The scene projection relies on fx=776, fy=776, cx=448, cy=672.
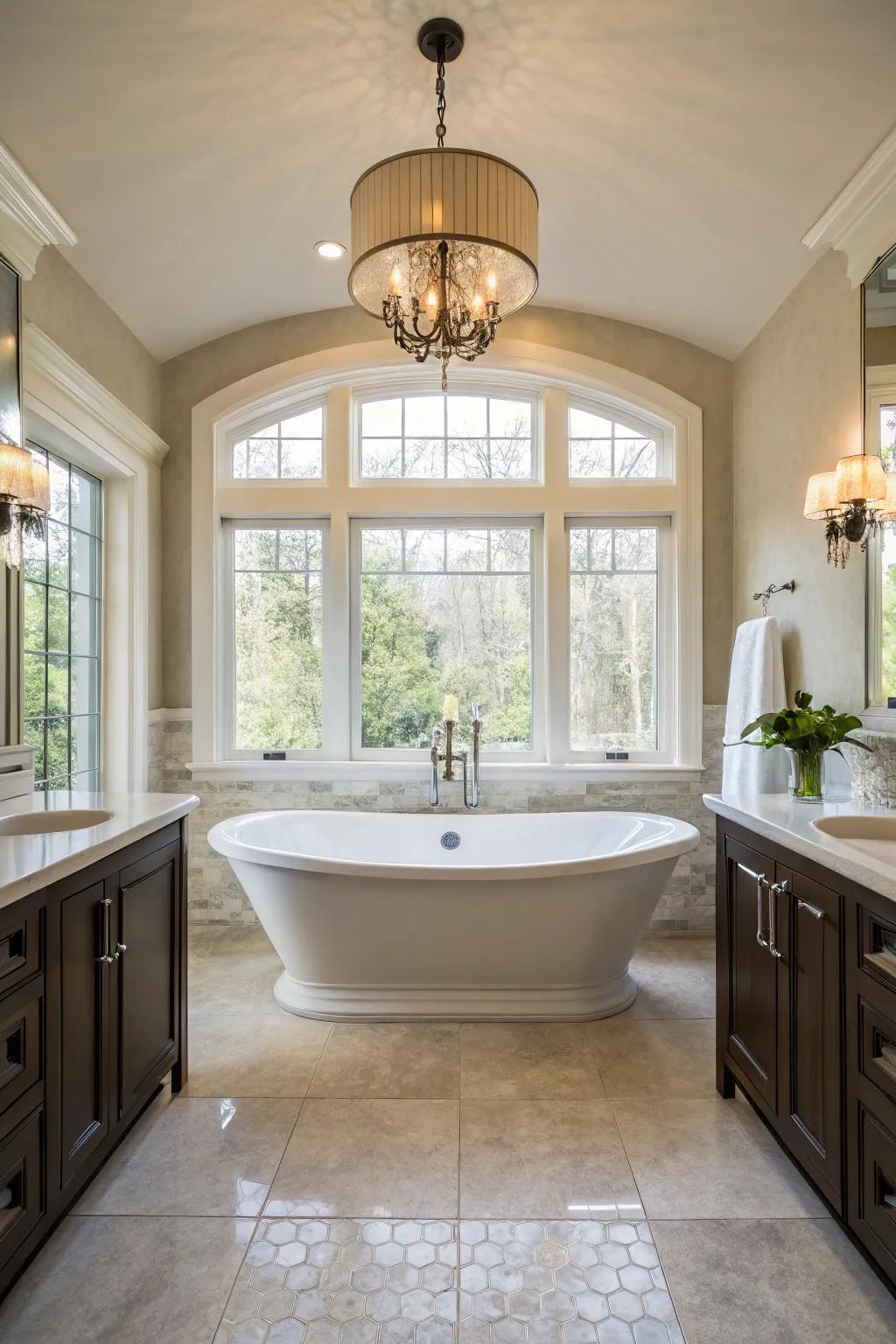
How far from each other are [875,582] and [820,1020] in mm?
1361

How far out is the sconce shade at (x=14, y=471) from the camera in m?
2.19

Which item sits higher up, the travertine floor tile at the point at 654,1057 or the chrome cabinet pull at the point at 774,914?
the chrome cabinet pull at the point at 774,914

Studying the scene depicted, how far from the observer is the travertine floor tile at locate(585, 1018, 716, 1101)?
2289mm

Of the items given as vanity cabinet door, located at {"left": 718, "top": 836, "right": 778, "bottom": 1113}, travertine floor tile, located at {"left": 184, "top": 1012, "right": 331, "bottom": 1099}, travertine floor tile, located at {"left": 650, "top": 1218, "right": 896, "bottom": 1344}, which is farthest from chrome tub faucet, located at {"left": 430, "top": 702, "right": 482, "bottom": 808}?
travertine floor tile, located at {"left": 650, "top": 1218, "right": 896, "bottom": 1344}

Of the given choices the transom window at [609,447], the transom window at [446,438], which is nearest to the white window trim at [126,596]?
the transom window at [446,438]

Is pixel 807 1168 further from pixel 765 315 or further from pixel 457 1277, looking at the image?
pixel 765 315

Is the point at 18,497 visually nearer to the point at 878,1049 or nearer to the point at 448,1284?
the point at 448,1284

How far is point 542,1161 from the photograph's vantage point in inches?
76.3

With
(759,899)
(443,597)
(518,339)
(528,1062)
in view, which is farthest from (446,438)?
(528,1062)

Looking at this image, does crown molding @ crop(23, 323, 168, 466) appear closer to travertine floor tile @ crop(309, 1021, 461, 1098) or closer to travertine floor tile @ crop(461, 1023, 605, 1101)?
travertine floor tile @ crop(309, 1021, 461, 1098)

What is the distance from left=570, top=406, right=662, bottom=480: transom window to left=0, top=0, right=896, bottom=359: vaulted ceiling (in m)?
0.68

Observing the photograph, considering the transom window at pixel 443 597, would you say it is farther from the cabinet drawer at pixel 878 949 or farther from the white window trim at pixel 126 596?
the cabinet drawer at pixel 878 949

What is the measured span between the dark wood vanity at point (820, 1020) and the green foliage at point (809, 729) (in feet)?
1.10

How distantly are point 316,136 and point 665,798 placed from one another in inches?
116
